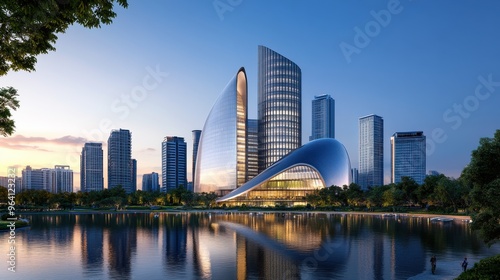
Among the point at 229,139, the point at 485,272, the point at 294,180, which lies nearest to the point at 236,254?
the point at 485,272

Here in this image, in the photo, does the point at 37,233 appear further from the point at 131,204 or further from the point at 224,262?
the point at 131,204

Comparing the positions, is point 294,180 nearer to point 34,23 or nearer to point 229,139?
point 229,139

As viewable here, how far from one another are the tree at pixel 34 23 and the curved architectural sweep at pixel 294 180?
145082mm

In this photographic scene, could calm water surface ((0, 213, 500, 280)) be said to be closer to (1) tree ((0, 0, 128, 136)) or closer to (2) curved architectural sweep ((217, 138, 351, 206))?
(1) tree ((0, 0, 128, 136))

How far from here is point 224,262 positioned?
34312 millimetres

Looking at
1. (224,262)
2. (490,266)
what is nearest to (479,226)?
(490,266)

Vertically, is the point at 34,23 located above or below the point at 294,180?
above

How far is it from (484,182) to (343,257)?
1558cm

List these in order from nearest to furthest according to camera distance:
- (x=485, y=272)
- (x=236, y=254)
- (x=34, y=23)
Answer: (x=34, y=23) < (x=485, y=272) < (x=236, y=254)

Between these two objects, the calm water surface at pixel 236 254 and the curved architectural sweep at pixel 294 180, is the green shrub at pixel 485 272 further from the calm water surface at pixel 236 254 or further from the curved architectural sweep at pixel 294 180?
the curved architectural sweep at pixel 294 180

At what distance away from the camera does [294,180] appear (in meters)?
158

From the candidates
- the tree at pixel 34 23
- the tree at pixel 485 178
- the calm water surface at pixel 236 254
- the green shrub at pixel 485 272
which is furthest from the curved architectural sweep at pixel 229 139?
the tree at pixel 34 23

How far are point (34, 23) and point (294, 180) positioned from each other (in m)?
150

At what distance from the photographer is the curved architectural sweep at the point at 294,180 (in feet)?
508
